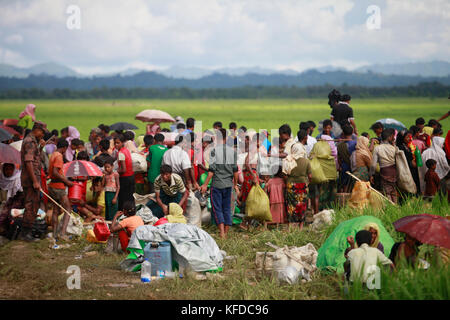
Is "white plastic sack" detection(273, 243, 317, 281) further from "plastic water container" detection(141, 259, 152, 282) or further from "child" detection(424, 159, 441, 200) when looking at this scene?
"child" detection(424, 159, 441, 200)

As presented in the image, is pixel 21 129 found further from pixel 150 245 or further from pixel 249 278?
pixel 249 278

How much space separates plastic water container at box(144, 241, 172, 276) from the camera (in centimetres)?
715

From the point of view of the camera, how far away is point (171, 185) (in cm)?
935

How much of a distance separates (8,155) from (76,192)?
1.28 m

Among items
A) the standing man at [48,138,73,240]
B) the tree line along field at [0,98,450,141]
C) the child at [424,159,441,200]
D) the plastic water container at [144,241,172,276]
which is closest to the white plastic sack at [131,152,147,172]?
the standing man at [48,138,73,240]

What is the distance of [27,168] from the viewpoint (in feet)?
29.6

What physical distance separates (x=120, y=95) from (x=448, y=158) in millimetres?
138459

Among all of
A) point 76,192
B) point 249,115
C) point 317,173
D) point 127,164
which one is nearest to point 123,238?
point 127,164

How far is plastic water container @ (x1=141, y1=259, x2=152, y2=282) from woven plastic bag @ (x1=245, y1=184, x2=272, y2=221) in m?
2.87

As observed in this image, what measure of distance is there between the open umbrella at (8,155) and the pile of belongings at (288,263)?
4.50 meters

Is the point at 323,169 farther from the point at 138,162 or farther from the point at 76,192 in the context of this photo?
the point at 76,192

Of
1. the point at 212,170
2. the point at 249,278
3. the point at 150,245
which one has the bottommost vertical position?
the point at 249,278

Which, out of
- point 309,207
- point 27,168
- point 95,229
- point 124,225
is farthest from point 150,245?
point 309,207

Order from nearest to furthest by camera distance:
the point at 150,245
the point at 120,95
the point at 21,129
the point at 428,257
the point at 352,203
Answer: the point at 428,257 < the point at 150,245 < the point at 352,203 < the point at 21,129 < the point at 120,95
